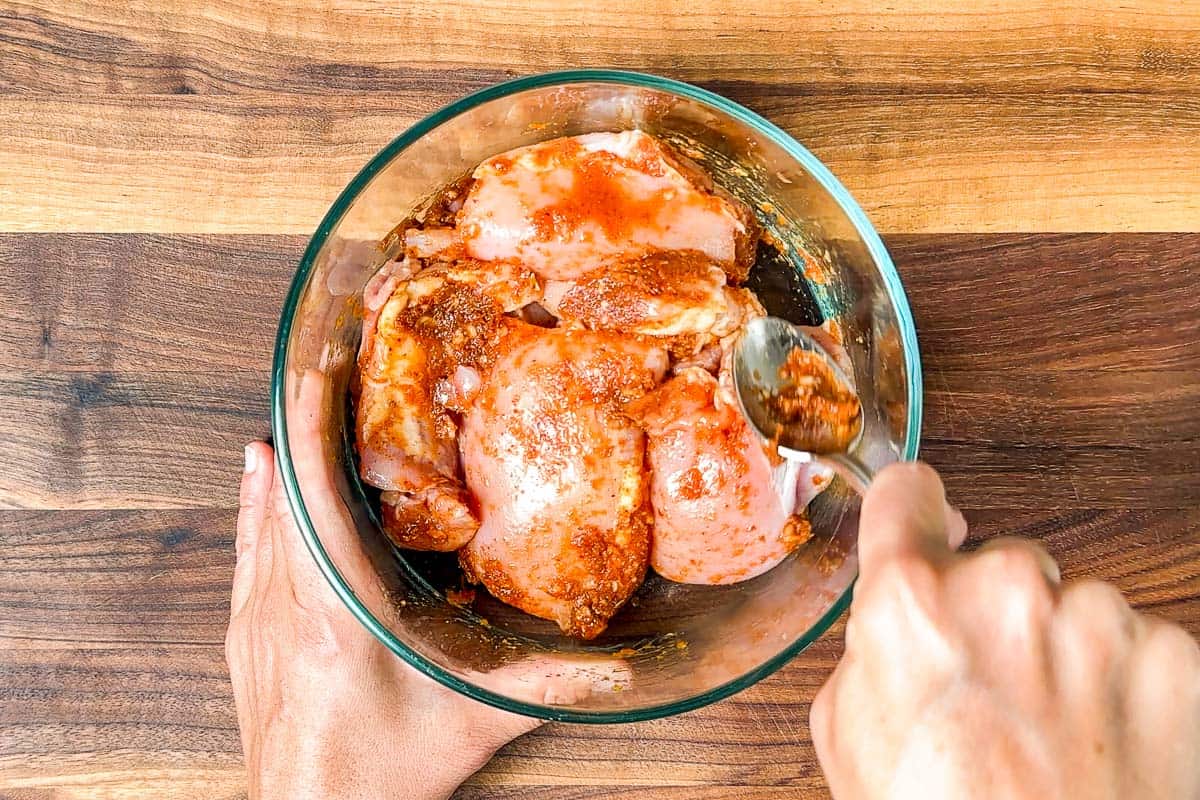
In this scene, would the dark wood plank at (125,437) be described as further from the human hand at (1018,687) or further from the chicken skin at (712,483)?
the human hand at (1018,687)

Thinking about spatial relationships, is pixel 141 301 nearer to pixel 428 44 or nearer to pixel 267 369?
pixel 267 369

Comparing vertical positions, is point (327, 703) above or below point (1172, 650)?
below

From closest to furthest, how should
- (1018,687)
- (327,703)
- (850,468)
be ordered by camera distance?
1. (1018,687)
2. (850,468)
3. (327,703)

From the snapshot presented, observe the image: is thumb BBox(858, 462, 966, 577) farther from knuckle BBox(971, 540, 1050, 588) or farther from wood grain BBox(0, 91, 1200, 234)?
wood grain BBox(0, 91, 1200, 234)

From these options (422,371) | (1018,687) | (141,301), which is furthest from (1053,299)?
(141,301)

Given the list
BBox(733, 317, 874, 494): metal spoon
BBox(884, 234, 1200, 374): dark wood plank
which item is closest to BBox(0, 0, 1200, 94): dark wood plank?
BBox(884, 234, 1200, 374): dark wood plank

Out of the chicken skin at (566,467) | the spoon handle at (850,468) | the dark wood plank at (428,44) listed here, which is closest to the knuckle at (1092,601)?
the spoon handle at (850,468)

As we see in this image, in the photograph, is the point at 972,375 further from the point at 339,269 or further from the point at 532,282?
the point at 339,269
